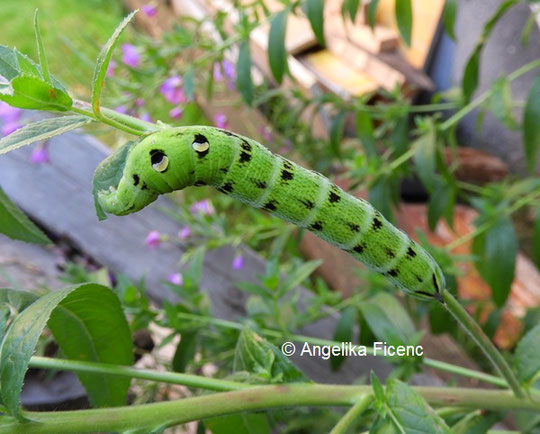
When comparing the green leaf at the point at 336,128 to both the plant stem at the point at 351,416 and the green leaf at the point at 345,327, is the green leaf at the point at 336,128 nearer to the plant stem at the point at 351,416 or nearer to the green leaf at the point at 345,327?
the green leaf at the point at 345,327

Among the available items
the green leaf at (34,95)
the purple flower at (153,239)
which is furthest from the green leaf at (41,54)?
the purple flower at (153,239)

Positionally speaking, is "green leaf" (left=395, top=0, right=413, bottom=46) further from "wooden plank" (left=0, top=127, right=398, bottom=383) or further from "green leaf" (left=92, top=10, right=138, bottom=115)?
"green leaf" (left=92, top=10, right=138, bottom=115)

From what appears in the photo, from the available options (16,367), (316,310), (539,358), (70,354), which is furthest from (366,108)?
(16,367)

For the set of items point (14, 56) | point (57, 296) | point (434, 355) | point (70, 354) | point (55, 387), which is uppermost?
point (14, 56)

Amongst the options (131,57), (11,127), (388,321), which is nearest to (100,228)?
(11,127)

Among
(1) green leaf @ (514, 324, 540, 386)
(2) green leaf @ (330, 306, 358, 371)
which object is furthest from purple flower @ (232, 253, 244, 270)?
(1) green leaf @ (514, 324, 540, 386)

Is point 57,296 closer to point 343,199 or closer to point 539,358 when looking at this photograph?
point 343,199

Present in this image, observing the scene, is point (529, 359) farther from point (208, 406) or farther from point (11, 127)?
point (11, 127)
